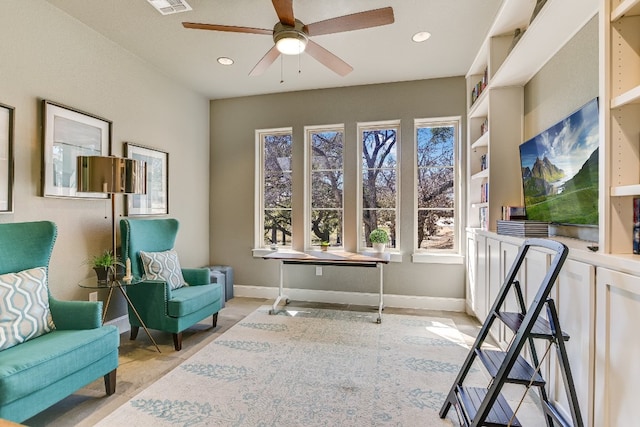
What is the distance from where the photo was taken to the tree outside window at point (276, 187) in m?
4.64

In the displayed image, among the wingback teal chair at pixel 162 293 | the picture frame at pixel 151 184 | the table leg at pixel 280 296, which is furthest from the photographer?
the table leg at pixel 280 296

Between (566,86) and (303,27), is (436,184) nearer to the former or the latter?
(566,86)

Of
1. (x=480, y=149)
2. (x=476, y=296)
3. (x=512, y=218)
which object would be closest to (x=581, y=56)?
(x=512, y=218)

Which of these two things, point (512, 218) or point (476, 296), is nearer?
point (512, 218)

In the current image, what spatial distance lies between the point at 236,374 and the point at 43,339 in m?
1.23

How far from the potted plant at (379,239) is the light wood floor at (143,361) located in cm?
77

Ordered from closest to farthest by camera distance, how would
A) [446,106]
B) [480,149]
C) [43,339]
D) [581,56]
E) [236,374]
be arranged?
[43,339]
[581,56]
[236,374]
[480,149]
[446,106]

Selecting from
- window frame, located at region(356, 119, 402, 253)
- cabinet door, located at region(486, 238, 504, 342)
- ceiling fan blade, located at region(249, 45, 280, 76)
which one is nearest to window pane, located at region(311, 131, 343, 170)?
window frame, located at region(356, 119, 402, 253)

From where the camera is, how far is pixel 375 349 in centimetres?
289

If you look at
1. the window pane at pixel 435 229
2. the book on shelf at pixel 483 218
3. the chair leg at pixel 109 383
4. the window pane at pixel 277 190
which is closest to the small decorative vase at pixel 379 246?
the window pane at pixel 435 229

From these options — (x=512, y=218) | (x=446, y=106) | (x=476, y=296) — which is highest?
(x=446, y=106)

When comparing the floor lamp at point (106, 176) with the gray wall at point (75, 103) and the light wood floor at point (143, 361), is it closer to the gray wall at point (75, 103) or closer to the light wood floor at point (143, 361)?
the gray wall at point (75, 103)

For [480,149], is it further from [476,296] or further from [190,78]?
[190,78]

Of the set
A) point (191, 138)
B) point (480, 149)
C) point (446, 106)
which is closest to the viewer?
point (480, 149)
